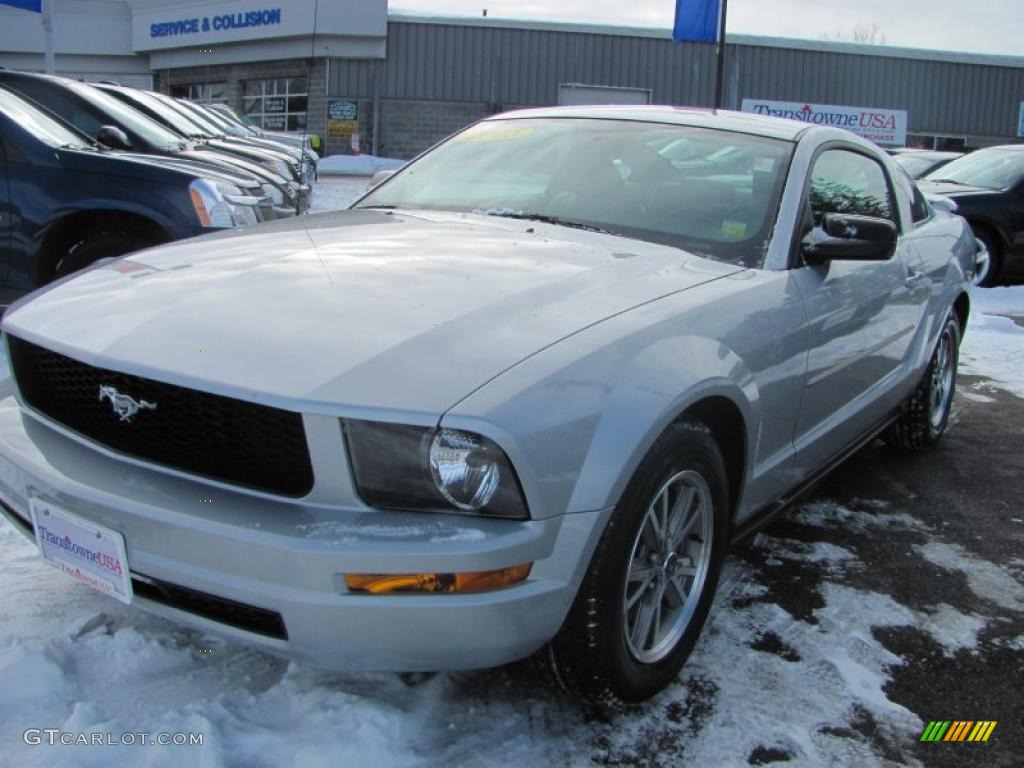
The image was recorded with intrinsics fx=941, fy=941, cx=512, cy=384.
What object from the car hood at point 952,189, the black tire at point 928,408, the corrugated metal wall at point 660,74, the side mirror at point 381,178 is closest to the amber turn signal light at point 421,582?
the side mirror at point 381,178

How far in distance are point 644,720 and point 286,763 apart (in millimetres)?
865

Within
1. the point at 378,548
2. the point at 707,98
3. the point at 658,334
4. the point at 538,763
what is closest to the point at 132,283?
the point at 378,548

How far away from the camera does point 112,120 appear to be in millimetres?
7348

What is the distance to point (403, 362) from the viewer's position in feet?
6.45

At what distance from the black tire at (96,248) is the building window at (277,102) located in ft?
79.3

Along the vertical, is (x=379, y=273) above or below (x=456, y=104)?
below

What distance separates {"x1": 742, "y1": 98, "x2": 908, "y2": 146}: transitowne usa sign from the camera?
27125mm

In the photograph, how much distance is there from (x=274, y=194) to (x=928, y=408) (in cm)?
481

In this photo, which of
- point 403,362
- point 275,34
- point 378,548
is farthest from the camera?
point 275,34

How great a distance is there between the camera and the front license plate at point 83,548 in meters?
2.00

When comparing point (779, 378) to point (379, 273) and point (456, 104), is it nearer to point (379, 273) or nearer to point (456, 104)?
point (379, 273)

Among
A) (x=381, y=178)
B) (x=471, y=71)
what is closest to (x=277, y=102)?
(x=471, y=71)

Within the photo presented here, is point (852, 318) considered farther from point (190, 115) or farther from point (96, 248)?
point (190, 115)

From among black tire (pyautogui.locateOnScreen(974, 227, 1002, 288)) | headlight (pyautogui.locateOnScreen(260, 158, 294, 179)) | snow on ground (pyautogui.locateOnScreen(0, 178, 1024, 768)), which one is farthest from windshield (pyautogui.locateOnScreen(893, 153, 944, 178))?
snow on ground (pyautogui.locateOnScreen(0, 178, 1024, 768))
